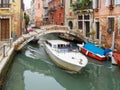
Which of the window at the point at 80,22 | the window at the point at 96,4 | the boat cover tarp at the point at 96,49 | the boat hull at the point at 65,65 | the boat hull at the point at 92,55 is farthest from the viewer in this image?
the window at the point at 80,22

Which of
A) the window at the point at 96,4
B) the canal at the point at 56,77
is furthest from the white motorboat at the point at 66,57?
the window at the point at 96,4

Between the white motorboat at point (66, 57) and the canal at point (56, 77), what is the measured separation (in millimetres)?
285

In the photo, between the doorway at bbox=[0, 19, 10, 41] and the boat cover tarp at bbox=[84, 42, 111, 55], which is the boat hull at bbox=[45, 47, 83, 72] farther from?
the doorway at bbox=[0, 19, 10, 41]

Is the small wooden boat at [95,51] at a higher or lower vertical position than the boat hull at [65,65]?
higher

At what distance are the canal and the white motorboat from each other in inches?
11.2

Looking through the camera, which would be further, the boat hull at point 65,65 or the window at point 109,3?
the window at point 109,3

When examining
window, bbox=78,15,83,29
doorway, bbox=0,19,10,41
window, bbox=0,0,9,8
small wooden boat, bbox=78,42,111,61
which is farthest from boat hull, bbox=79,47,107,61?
window, bbox=0,0,9,8

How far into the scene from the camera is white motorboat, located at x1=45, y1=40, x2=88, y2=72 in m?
11.3


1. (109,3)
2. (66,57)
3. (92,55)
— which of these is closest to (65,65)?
(66,57)

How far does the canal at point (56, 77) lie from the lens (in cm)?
995

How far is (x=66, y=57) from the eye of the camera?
39.7 ft

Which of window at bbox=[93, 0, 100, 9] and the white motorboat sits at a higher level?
window at bbox=[93, 0, 100, 9]

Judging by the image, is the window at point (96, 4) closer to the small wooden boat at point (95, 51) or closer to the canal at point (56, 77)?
the small wooden boat at point (95, 51)

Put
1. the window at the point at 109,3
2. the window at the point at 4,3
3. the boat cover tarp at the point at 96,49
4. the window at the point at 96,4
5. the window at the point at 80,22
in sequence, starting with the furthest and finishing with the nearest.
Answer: the window at the point at 80,22 < the window at the point at 96,4 < the window at the point at 4,3 < the window at the point at 109,3 < the boat cover tarp at the point at 96,49
